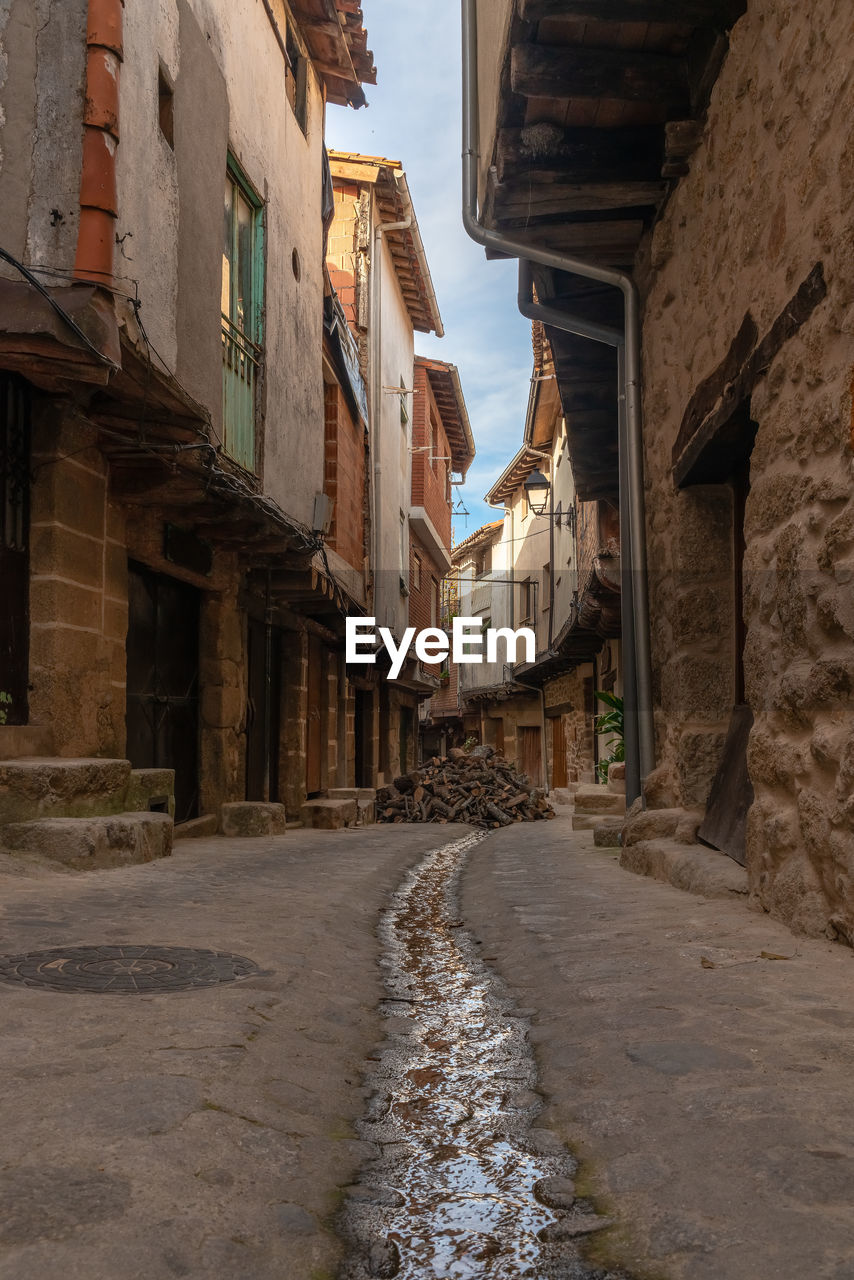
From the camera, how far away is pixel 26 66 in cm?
573

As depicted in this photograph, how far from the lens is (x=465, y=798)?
16125 millimetres

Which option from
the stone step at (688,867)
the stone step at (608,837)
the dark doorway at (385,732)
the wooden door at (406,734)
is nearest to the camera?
the stone step at (688,867)

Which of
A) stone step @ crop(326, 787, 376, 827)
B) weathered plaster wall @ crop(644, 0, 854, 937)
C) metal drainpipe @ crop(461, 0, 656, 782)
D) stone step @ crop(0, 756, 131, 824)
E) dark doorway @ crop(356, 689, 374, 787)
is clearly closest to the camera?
weathered plaster wall @ crop(644, 0, 854, 937)

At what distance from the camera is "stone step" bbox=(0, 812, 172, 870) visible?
537cm

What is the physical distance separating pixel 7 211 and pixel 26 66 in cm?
87

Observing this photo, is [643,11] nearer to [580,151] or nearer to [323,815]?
[580,151]

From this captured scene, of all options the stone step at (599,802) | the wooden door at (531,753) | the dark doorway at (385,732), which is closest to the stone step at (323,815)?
the stone step at (599,802)

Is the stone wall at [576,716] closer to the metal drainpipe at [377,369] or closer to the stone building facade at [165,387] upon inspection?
the metal drainpipe at [377,369]

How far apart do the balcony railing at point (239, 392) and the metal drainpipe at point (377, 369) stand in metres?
6.85

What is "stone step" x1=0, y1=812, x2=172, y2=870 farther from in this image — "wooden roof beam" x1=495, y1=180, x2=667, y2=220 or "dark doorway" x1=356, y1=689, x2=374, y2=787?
"dark doorway" x1=356, y1=689, x2=374, y2=787

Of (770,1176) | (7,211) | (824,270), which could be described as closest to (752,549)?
(824,270)

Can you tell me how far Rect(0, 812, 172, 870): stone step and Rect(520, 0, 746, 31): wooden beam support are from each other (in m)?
4.34

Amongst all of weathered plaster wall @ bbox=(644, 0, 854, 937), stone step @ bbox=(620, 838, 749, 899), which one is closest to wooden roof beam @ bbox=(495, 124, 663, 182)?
weathered plaster wall @ bbox=(644, 0, 854, 937)

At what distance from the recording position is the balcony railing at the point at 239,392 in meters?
9.05
